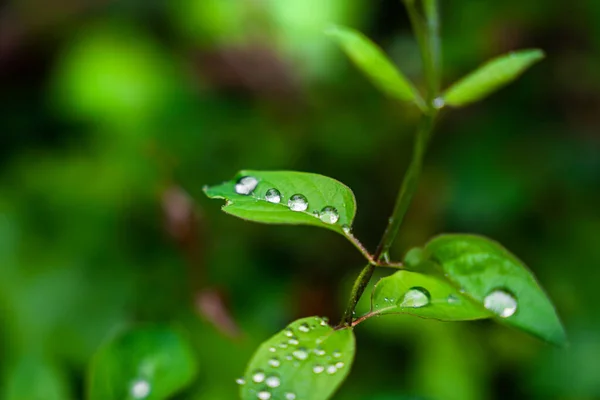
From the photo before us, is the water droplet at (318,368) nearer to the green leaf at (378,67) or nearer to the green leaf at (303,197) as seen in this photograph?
the green leaf at (303,197)

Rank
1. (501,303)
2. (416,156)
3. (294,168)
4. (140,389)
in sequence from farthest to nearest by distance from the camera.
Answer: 1. (294,168)
2. (140,389)
3. (416,156)
4. (501,303)

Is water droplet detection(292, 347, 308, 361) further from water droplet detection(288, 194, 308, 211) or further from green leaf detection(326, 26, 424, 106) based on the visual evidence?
green leaf detection(326, 26, 424, 106)

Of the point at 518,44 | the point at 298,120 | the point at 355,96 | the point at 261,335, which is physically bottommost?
the point at 261,335

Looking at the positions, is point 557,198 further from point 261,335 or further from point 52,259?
point 52,259

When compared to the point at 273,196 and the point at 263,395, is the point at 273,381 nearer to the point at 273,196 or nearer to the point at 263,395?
the point at 263,395

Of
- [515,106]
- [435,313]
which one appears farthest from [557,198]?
[435,313]

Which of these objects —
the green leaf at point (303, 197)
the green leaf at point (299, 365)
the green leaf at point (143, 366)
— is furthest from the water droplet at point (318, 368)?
the green leaf at point (143, 366)

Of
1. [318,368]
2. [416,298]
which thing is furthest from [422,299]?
[318,368]

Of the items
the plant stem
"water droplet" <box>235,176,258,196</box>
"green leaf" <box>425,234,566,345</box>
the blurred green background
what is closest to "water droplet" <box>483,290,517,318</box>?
"green leaf" <box>425,234,566,345</box>
